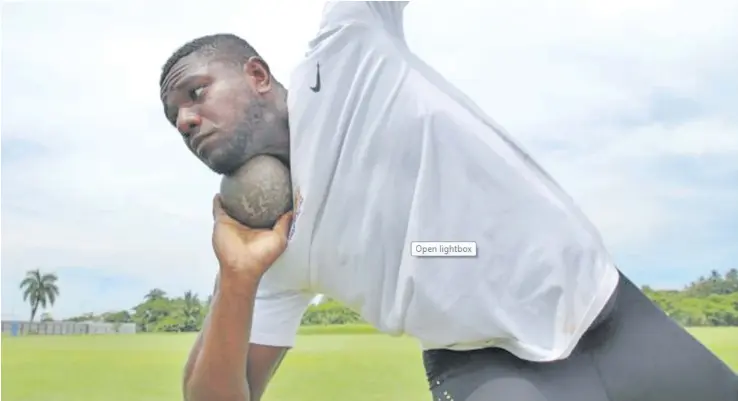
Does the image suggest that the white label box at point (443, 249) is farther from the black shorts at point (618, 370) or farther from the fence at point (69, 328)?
the fence at point (69, 328)

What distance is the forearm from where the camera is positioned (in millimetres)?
1856

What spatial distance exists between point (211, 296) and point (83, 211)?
395 millimetres

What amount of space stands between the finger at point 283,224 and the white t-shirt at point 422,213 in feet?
0.13

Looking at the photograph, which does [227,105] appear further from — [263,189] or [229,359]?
[229,359]

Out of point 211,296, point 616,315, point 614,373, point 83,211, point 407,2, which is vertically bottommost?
point 614,373

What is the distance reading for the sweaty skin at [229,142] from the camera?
6.05 feet

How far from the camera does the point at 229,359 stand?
6.08 ft

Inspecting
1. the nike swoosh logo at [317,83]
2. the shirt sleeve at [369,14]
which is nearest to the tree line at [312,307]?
the nike swoosh logo at [317,83]

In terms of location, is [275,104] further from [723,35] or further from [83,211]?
[723,35]

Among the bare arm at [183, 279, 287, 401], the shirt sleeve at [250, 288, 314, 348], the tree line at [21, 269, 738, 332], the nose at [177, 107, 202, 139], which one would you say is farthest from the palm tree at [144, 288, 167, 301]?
the nose at [177, 107, 202, 139]

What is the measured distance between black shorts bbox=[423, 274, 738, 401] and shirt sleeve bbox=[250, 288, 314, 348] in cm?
40

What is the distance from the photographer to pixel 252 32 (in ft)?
6.44

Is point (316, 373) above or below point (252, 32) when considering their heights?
below

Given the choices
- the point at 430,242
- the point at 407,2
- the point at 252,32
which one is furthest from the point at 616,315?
the point at 252,32
